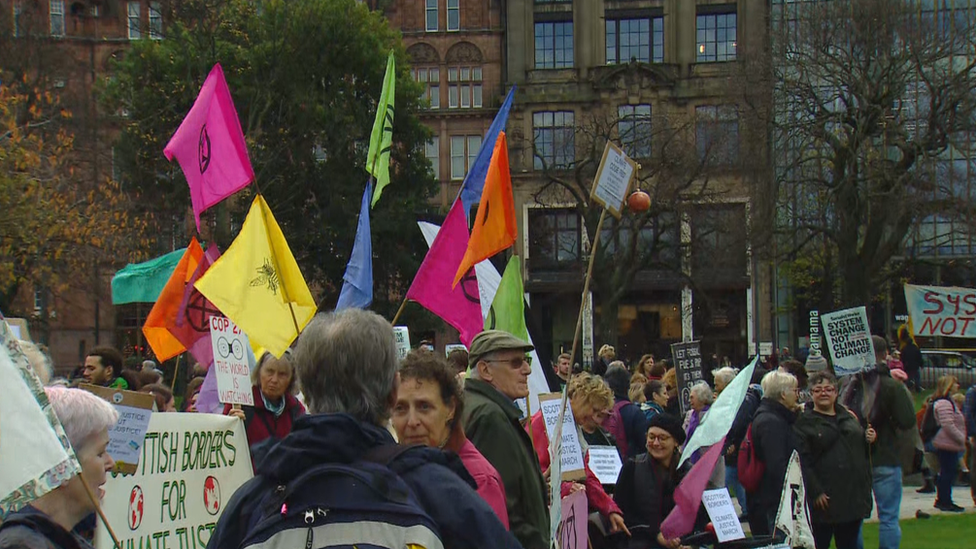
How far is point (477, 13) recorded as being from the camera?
53.2 metres

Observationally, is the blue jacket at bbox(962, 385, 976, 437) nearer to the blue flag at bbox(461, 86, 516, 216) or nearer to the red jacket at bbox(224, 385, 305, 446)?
the blue flag at bbox(461, 86, 516, 216)

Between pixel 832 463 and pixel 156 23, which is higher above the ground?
pixel 156 23

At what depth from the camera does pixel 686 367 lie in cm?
1366

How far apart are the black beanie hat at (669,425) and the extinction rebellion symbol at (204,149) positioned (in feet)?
12.5

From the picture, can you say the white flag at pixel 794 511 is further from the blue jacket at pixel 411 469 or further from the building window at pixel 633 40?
the building window at pixel 633 40

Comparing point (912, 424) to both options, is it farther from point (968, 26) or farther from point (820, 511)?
point (968, 26)

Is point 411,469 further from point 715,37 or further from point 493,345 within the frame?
point 715,37

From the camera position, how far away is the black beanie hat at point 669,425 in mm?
7109

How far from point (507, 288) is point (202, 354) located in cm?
309

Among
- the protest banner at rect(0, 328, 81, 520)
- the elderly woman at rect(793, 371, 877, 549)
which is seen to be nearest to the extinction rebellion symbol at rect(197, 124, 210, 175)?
the elderly woman at rect(793, 371, 877, 549)

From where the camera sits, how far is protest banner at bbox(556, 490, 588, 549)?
19.4 feet

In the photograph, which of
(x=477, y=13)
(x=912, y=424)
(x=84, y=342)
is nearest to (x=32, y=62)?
(x=84, y=342)

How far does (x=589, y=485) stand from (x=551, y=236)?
4463cm

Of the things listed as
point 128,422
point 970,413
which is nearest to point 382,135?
point 128,422
